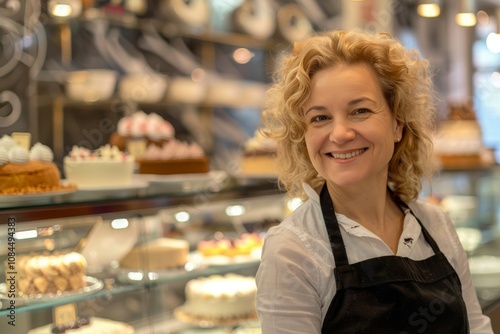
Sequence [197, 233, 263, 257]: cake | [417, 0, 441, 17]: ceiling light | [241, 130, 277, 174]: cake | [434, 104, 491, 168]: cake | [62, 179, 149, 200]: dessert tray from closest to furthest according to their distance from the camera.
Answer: [62, 179, 149, 200]: dessert tray
[197, 233, 263, 257]: cake
[241, 130, 277, 174]: cake
[434, 104, 491, 168]: cake
[417, 0, 441, 17]: ceiling light

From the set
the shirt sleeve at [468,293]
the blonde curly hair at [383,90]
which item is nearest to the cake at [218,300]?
the blonde curly hair at [383,90]

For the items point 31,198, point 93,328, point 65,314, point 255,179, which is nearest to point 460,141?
point 255,179

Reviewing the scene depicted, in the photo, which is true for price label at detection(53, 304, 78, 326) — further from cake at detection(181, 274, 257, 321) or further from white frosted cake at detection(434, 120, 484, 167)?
white frosted cake at detection(434, 120, 484, 167)

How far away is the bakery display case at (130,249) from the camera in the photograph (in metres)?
2.03

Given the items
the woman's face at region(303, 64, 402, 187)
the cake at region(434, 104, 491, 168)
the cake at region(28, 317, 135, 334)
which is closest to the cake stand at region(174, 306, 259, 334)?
the cake at region(28, 317, 135, 334)

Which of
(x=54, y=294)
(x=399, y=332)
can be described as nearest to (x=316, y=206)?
(x=399, y=332)

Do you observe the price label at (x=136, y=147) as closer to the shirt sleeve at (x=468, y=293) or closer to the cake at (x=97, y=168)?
the cake at (x=97, y=168)

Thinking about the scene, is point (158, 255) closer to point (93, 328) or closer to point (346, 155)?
point (93, 328)

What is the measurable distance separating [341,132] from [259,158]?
6.70 ft

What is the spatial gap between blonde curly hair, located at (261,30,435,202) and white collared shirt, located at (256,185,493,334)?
0.50 feet

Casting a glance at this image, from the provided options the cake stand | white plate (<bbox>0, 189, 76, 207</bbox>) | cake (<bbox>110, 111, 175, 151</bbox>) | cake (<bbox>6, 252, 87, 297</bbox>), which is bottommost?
the cake stand

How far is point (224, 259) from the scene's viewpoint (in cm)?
310

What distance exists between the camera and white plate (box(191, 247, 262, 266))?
3025 mm

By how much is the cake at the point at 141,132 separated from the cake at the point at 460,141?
202cm
